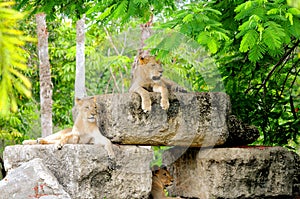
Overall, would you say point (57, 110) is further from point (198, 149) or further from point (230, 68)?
point (198, 149)

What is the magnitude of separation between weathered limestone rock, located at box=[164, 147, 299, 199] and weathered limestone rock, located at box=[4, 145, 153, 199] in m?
1.06

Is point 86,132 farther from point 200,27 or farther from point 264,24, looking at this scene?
point 264,24

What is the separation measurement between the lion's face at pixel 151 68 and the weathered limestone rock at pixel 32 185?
6.62ft

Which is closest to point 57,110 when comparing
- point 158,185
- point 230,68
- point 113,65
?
point 113,65

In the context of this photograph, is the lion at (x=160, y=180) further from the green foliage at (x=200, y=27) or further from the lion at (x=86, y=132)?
the green foliage at (x=200, y=27)

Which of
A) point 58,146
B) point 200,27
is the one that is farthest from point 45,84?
point 200,27

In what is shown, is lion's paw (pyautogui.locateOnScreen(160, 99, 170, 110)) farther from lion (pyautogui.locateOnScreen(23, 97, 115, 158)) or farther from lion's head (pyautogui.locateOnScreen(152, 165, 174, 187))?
lion's head (pyautogui.locateOnScreen(152, 165, 174, 187))

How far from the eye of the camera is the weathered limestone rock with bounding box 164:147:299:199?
24.4 ft

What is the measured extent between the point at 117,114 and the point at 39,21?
7.31m

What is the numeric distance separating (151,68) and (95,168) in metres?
1.70

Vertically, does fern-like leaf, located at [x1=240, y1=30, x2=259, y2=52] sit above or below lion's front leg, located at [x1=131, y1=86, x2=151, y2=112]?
above

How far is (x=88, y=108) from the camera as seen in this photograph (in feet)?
22.2

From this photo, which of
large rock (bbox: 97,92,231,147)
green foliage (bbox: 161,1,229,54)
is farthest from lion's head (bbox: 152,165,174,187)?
green foliage (bbox: 161,1,229,54)

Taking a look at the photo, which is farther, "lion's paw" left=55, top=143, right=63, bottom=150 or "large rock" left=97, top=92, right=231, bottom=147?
"large rock" left=97, top=92, right=231, bottom=147
